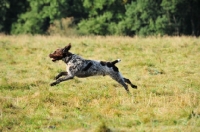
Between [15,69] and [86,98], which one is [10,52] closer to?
[15,69]

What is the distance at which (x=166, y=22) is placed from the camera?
44.0 m

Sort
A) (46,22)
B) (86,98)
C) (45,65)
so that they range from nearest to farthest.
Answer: (86,98), (45,65), (46,22)

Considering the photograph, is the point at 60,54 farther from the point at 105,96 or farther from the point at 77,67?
the point at 105,96

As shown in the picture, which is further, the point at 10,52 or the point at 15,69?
the point at 10,52

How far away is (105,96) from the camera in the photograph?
396 inches

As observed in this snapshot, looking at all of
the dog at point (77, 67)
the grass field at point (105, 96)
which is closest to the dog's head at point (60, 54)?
the dog at point (77, 67)

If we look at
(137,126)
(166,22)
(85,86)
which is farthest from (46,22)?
(137,126)

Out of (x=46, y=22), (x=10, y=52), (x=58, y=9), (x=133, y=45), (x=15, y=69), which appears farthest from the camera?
(x=46, y=22)

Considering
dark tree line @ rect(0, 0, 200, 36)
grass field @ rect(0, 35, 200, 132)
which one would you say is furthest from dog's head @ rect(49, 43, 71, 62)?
dark tree line @ rect(0, 0, 200, 36)

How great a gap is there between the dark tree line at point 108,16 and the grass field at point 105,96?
25.1 meters

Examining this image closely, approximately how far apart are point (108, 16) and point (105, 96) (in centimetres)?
3896

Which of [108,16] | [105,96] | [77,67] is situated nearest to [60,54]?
[77,67]

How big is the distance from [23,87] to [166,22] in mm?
34475

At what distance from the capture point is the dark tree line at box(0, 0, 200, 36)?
44.8 meters
